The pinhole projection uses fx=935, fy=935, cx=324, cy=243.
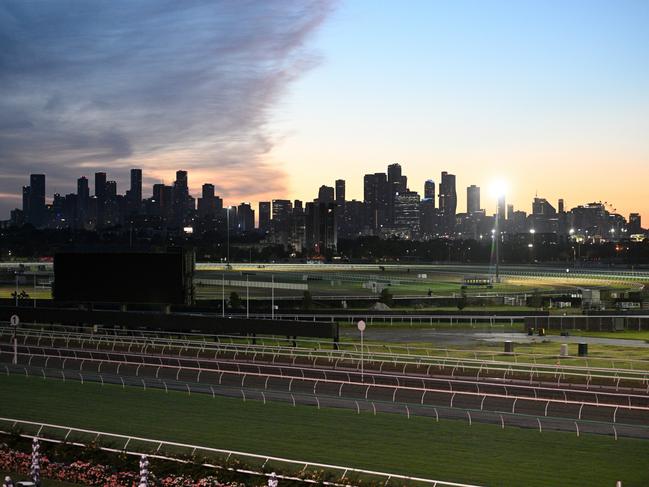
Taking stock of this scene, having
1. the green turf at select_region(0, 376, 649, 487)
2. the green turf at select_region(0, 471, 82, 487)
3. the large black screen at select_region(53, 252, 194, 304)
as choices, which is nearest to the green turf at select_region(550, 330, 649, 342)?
the large black screen at select_region(53, 252, 194, 304)

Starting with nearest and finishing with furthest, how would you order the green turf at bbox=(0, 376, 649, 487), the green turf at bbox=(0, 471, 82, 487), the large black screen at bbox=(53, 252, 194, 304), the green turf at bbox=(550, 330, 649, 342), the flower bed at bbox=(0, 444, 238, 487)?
the flower bed at bbox=(0, 444, 238, 487)
the green turf at bbox=(0, 471, 82, 487)
the green turf at bbox=(0, 376, 649, 487)
the large black screen at bbox=(53, 252, 194, 304)
the green turf at bbox=(550, 330, 649, 342)

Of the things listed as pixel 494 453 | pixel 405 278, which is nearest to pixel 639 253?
pixel 405 278

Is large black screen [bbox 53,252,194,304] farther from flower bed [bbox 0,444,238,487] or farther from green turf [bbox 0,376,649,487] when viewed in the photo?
flower bed [bbox 0,444,238,487]

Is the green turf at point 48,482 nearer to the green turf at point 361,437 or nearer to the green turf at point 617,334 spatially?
the green turf at point 361,437

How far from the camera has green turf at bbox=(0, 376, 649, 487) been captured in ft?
61.3

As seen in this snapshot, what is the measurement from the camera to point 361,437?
2178 centimetres

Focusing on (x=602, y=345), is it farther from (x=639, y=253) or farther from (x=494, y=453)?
(x=639, y=253)

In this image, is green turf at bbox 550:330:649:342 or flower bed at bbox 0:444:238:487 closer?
flower bed at bbox 0:444:238:487

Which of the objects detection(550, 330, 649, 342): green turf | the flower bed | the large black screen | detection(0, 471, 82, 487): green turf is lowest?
detection(550, 330, 649, 342): green turf

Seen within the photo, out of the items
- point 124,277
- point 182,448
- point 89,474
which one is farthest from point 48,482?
point 124,277

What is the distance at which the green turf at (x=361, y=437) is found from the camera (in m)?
18.7

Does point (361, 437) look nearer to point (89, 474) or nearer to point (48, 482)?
point (89, 474)

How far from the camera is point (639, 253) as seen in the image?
616ft

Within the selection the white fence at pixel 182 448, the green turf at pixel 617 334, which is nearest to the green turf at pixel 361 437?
the white fence at pixel 182 448
